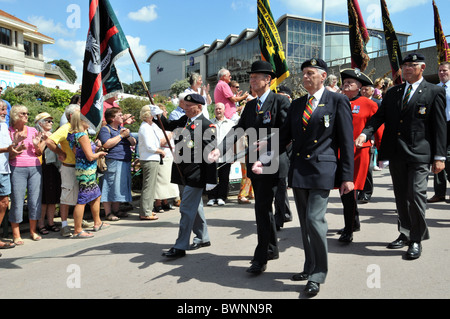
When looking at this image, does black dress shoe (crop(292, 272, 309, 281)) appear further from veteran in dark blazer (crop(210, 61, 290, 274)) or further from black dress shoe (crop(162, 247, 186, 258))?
black dress shoe (crop(162, 247, 186, 258))

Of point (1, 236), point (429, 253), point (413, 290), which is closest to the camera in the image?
point (413, 290)

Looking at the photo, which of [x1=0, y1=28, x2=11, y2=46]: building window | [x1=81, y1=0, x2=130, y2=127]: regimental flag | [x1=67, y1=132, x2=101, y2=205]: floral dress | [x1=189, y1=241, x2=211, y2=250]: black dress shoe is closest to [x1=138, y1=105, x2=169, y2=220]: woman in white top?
[x1=67, y1=132, x2=101, y2=205]: floral dress

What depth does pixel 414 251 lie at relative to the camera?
449cm

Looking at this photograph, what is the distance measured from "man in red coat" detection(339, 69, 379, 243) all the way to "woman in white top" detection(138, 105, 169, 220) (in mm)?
3465

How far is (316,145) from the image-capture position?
3.76 m

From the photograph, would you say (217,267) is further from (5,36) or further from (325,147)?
(5,36)

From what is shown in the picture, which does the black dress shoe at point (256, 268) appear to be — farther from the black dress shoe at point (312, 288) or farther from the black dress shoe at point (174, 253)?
the black dress shoe at point (174, 253)

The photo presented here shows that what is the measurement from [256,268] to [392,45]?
6058 millimetres

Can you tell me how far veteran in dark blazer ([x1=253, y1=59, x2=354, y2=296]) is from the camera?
366 cm

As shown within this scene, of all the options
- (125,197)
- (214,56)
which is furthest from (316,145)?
(214,56)

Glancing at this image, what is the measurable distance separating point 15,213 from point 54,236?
2.43ft

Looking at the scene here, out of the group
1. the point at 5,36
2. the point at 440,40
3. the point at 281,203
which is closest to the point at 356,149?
the point at 281,203
